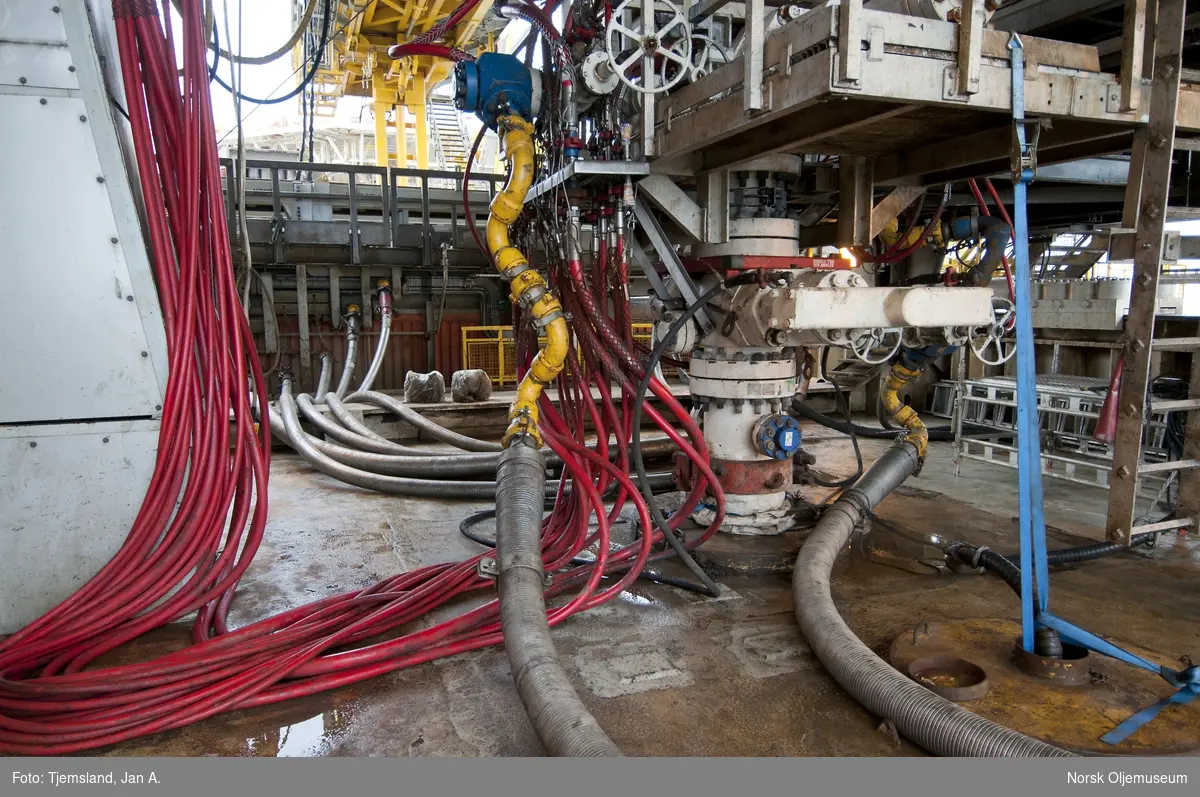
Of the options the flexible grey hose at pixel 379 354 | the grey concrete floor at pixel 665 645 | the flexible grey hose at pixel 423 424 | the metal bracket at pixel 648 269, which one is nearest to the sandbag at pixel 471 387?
the flexible grey hose at pixel 423 424

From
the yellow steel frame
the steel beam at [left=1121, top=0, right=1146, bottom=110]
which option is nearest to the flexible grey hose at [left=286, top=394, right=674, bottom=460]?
the steel beam at [left=1121, top=0, right=1146, bottom=110]

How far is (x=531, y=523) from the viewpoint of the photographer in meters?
3.24

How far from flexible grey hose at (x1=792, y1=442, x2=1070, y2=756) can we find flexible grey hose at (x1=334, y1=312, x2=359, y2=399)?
665 cm

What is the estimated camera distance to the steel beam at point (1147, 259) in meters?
3.46

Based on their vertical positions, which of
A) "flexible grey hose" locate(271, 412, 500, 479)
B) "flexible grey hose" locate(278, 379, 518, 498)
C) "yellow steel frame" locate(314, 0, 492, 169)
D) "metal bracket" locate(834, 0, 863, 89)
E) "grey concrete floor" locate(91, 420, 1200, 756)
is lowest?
"grey concrete floor" locate(91, 420, 1200, 756)

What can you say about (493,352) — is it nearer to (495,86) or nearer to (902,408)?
(902,408)

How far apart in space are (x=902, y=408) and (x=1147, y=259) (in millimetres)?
2271

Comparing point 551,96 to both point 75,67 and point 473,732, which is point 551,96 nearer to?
point 75,67

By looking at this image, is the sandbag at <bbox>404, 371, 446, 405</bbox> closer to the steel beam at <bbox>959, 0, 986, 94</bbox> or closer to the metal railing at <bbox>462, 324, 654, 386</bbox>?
the metal railing at <bbox>462, 324, 654, 386</bbox>

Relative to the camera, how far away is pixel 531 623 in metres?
2.73

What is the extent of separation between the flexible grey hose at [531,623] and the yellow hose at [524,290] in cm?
23

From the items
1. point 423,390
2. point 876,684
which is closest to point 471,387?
point 423,390

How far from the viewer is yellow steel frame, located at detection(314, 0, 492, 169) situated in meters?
13.4

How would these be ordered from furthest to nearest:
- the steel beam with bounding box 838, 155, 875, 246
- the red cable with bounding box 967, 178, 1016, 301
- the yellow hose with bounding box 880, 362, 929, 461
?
the yellow hose with bounding box 880, 362, 929, 461 < the red cable with bounding box 967, 178, 1016, 301 < the steel beam with bounding box 838, 155, 875, 246
